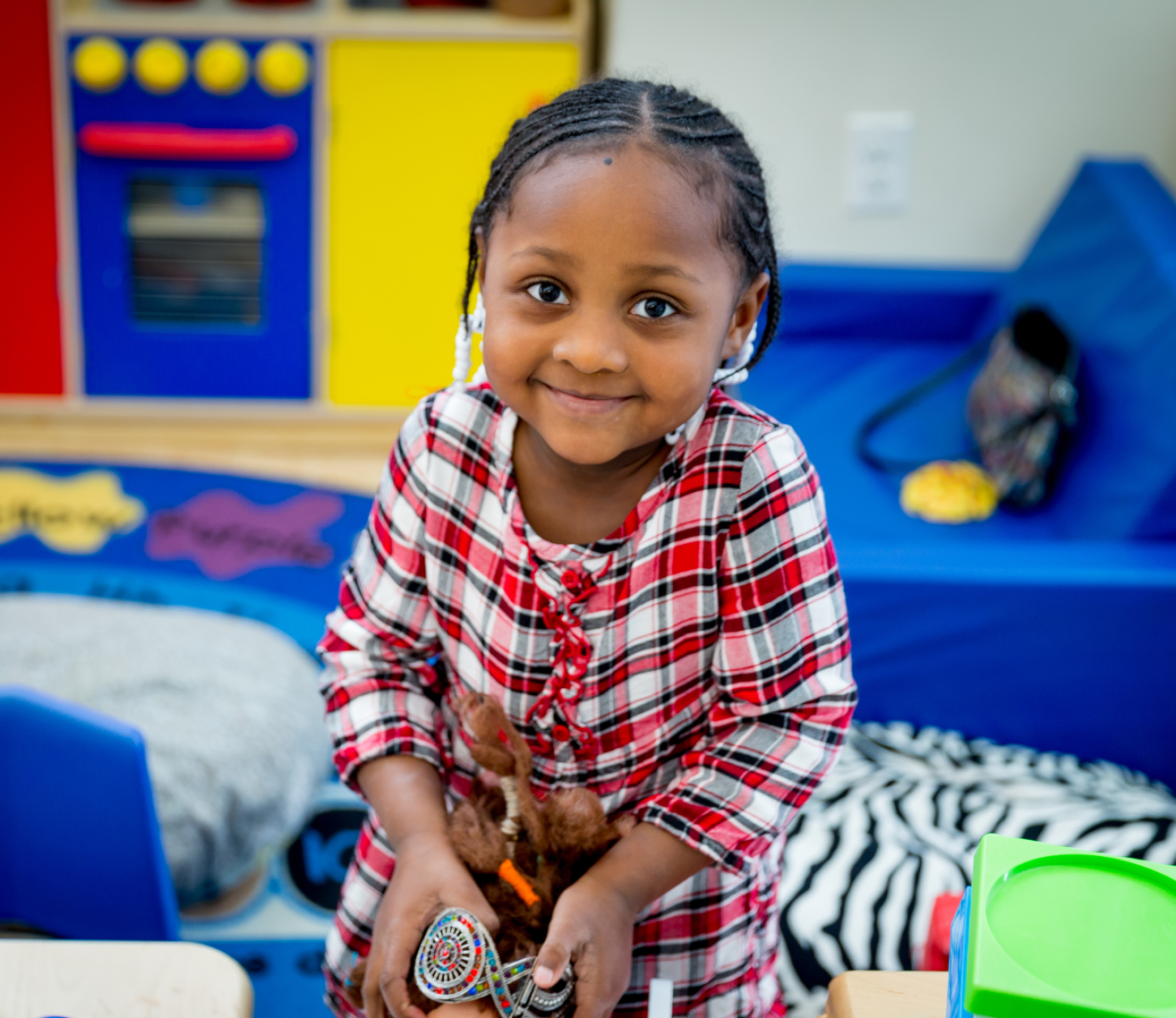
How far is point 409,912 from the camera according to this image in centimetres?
64

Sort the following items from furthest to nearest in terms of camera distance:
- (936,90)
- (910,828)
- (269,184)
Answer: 1. (269,184)
2. (936,90)
3. (910,828)

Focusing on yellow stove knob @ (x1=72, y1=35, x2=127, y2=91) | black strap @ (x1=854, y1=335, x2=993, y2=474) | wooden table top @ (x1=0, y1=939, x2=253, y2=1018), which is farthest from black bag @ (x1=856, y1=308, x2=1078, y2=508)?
yellow stove knob @ (x1=72, y1=35, x2=127, y2=91)

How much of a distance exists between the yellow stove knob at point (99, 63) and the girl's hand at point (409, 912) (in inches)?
99.1

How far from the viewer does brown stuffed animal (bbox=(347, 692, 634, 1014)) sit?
644 millimetres

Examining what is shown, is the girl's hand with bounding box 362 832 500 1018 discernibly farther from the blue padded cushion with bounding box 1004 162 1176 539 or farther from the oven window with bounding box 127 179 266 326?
the oven window with bounding box 127 179 266 326

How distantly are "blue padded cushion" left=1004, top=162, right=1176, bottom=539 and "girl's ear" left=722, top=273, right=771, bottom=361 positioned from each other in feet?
3.59

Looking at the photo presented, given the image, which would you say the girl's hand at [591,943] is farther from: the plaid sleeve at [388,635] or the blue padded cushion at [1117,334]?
the blue padded cushion at [1117,334]

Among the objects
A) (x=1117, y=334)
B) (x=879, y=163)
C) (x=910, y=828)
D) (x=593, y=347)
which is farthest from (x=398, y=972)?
(x=879, y=163)

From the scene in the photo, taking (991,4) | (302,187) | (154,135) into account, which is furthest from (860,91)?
(154,135)

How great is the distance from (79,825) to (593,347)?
561 millimetres

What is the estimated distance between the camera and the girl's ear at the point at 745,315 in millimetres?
686

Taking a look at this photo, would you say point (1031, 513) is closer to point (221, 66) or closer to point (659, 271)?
point (659, 271)

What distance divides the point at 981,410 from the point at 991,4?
3.04 feet

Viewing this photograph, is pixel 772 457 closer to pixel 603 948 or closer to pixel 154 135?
pixel 603 948
